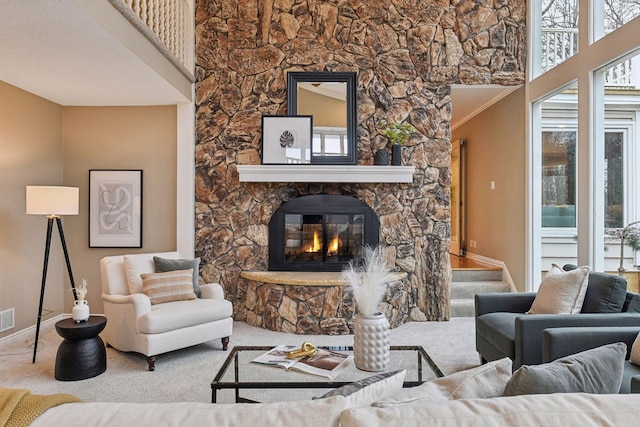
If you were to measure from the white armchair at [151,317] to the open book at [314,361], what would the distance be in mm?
1270

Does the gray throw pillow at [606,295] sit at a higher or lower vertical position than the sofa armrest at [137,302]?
higher

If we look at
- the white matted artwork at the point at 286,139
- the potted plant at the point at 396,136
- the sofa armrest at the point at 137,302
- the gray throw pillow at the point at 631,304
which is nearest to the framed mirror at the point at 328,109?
the white matted artwork at the point at 286,139

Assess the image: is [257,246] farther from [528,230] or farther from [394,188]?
[528,230]

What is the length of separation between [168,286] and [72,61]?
77.4 inches

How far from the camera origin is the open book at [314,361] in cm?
231

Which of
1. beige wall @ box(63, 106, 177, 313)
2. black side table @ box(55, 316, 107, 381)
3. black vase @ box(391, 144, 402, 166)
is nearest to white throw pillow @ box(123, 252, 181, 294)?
black side table @ box(55, 316, 107, 381)

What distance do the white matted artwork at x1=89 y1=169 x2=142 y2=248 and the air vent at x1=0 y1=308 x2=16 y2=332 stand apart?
106cm

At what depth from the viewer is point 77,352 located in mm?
3246

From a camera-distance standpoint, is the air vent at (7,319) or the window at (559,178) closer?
the air vent at (7,319)

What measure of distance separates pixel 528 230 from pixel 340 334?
2.46 m

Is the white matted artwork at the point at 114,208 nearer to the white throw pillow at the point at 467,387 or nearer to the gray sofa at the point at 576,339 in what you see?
the gray sofa at the point at 576,339

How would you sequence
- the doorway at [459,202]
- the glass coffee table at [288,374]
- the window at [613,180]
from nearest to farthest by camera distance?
the glass coffee table at [288,374], the window at [613,180], the doorway at [459,202]

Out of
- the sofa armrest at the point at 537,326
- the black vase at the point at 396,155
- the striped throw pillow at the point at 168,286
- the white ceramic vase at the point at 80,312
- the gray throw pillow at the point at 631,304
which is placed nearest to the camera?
the sofa armrest at the point at 537,326

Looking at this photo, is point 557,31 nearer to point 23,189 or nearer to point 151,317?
point 151,317
